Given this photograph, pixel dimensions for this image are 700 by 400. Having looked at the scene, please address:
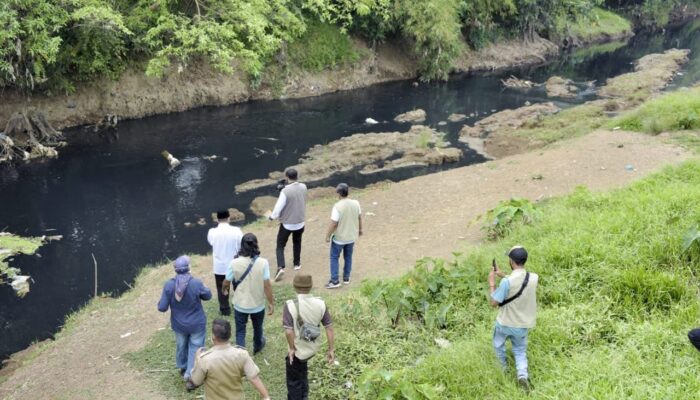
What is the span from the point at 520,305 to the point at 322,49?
27.2 meters

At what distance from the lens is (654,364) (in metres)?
5.75

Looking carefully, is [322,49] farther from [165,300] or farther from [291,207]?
[165,300]

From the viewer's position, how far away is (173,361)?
7.71 m

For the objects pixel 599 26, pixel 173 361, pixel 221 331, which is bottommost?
pixel 173 361

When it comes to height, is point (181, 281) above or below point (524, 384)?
above

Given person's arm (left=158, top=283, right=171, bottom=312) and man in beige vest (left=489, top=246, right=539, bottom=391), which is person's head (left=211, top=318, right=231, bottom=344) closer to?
person's arm (left=158, top=283, right=171, bottom=312)

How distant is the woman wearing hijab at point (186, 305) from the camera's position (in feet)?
21.4

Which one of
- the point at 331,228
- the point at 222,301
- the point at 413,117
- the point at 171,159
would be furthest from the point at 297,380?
the point at 413,117

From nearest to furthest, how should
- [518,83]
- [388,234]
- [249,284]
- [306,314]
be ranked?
[306,314] → [249,284] → [388,234] → [518,83]

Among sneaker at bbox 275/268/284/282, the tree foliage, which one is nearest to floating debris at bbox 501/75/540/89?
the tree foliage

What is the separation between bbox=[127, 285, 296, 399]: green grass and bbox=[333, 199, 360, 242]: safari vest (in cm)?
154

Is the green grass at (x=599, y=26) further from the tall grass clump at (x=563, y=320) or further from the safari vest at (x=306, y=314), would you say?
the safari vest at (x=306, y=314)

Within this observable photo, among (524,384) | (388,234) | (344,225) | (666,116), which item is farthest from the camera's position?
(666,116)

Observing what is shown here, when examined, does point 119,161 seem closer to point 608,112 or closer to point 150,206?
point 150,206
